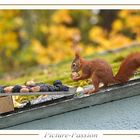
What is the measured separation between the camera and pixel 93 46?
17.7ft

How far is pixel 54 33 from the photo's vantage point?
5.29 metres

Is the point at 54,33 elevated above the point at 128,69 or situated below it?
above

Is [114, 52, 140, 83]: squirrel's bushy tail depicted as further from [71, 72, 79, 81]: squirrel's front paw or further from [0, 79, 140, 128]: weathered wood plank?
[71, 72, 79, 81]: squirrel's front paw

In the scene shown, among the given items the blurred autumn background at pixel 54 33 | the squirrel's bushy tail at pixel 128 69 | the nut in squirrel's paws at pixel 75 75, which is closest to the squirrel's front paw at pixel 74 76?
the nut in squirrel's paws at pixel 75 75

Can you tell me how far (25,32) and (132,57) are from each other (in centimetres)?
288

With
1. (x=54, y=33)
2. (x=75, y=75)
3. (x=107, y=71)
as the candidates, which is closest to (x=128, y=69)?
(x=107, y=71)

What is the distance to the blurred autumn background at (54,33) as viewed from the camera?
5.17 metres

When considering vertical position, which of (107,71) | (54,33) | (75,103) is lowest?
(75,103)

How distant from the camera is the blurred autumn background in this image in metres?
5.17

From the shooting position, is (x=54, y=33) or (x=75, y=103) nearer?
(x=75, y=103)

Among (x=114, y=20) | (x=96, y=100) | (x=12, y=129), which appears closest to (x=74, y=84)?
(x=96, y=100)

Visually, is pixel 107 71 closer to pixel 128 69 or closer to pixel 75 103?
pixel 128 69
